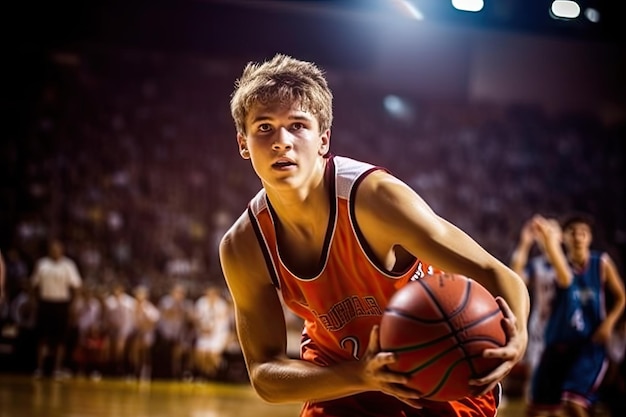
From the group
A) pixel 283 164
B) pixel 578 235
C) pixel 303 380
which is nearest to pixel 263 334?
pixel 303 380

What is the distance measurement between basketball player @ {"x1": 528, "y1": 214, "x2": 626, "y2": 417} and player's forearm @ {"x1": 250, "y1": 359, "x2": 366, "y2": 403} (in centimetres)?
319

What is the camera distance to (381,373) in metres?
2.09

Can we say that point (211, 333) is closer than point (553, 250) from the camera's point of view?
No

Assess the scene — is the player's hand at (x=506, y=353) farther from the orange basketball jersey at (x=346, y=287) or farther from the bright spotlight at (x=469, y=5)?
the bright spotlight at (x=469, y=5)

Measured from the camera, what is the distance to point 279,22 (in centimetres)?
1412

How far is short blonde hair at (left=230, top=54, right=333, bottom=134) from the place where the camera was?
251 centimetres

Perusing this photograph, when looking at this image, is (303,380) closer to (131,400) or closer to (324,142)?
(324,142)

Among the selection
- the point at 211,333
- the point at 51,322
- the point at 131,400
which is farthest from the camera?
the point at 211,333

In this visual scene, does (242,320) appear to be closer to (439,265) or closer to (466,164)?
(439,265)

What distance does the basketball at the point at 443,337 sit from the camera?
82.4 inches

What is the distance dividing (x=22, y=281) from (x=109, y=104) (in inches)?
162

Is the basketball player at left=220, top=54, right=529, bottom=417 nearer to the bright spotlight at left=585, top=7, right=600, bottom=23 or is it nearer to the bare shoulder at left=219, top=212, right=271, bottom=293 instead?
the bare shoulder at left=219, top=212, right=271, bottom=293

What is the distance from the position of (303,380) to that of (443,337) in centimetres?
48

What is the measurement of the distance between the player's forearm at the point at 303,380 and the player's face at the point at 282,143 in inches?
20.1
